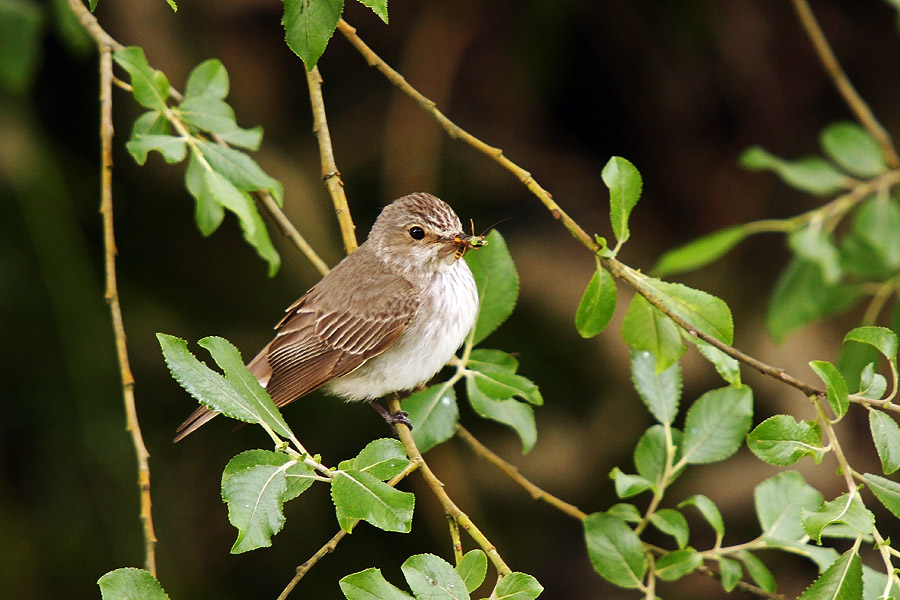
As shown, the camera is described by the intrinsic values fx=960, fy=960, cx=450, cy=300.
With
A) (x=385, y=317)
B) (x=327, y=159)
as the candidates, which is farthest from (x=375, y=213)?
(x=327, y=159)

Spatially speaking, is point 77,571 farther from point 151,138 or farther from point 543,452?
point 151,138

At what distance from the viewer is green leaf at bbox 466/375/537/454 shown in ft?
8.34

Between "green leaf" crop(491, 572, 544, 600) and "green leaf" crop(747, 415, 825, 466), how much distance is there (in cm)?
50

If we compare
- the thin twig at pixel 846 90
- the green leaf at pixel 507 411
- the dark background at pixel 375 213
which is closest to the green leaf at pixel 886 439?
the green leaf at pixel 507 411

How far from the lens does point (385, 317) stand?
3.24 m

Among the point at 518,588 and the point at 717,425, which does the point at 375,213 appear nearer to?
the point at 717,425

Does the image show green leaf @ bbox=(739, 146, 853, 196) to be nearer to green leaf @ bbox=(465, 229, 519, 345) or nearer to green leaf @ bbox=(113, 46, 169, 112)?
green leaf @ bbox=(465, 229, 519, 345)

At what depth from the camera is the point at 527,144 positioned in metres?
5.25

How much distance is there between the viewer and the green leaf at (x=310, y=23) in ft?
6.32

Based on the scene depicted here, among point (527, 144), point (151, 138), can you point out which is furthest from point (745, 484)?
point (151, 138)

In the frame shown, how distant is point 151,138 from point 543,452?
326cm

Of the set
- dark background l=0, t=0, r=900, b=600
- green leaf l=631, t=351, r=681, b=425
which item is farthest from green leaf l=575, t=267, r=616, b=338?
dark background l=0, t=0, r=900, b=600

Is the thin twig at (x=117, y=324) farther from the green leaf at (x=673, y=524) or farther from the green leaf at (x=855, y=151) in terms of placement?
the green leaf at (x=855, y=151)

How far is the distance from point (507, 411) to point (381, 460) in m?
0.79
